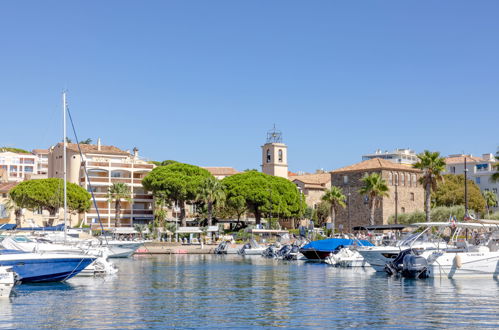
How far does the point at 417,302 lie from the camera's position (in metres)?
28.7

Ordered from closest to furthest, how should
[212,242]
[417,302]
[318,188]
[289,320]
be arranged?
[289,320], [417,302], [212,242], [318,188]

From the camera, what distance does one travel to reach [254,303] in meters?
28.9

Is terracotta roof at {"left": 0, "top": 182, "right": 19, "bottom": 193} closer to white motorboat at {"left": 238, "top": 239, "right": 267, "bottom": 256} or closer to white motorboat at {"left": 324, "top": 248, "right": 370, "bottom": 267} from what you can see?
white motorboat at {"left": 238, "top": 239, "right": 267, "bottom": 256}

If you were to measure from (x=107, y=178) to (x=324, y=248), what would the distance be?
194ft

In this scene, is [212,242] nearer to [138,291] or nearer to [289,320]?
[138,291]

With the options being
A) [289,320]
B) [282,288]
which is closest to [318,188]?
[282,288]

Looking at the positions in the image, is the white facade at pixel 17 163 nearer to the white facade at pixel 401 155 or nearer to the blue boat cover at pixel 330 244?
the white facade at pixel 401 155

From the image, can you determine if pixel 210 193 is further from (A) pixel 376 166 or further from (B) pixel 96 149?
(B) pixel 96 149

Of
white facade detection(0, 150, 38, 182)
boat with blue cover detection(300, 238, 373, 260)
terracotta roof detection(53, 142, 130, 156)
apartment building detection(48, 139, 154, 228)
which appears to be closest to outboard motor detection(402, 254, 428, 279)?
boat with blue cover detection(300, 238, 373, 260)

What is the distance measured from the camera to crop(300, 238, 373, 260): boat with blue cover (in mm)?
59250

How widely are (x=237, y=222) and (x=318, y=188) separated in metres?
20.3

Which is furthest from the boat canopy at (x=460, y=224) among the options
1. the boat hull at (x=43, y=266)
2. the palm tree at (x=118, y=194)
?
the palm tree at (x=118, y=194)

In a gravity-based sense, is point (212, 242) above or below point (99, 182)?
below

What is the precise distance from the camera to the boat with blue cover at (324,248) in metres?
59.2
